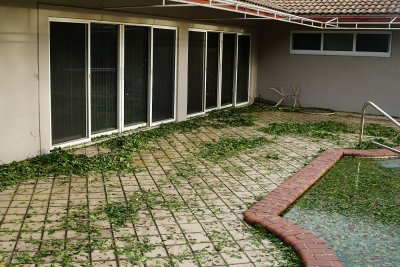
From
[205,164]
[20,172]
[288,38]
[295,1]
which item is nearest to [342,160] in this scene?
[205,164]

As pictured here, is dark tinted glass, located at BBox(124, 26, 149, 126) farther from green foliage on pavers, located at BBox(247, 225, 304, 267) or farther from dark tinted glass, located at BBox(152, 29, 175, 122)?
green foliage on pavers, located at BBox(247, 225, 304, 267)

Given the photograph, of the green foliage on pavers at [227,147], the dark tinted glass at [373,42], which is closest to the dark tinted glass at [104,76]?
the green foliage on pavers at [227,147]

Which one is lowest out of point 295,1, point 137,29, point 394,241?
point 394,241

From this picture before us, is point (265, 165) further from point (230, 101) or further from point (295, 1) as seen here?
point (295, 1)

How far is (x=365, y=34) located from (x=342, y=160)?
6906 millimetres

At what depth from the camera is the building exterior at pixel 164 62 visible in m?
7.67

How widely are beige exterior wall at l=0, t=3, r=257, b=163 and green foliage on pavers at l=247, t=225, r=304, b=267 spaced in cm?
410

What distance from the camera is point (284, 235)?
5066 millimetres

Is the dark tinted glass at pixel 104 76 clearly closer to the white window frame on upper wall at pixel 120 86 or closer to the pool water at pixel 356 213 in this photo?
the white window frame on upper wall at pixel 120 86

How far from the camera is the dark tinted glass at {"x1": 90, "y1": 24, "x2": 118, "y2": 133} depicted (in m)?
9.05

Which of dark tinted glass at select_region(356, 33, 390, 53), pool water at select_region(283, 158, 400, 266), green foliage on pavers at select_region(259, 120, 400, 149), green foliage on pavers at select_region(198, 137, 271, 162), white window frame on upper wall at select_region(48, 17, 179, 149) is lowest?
pool water at select_region(283, 158, 400, 266)

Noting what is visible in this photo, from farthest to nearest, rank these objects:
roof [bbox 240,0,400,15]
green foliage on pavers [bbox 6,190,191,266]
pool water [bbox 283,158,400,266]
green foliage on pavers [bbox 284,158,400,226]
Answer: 1. roof [bbox 240,0,400,15]
2. green foliage on pavers [bbox 284,158,400,226]
3. pool water [bbox 283,158,400,266]
4. green foliage on pavers [bbox 6,190,191,266]

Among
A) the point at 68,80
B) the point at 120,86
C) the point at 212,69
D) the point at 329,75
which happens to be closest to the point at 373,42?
the point at 329,75

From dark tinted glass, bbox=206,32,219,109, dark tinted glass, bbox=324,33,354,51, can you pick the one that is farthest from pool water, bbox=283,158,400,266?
dark tinted glass, bbox=324,33,354,51
